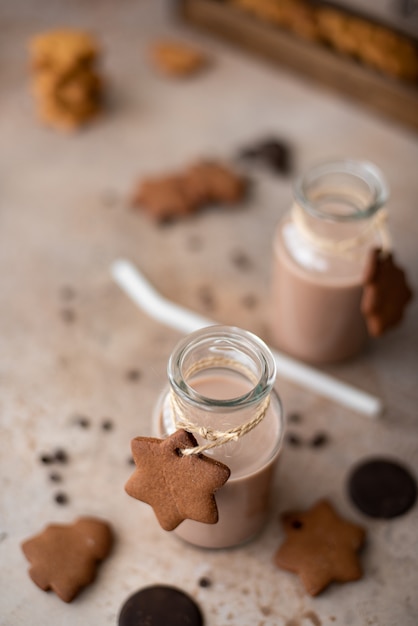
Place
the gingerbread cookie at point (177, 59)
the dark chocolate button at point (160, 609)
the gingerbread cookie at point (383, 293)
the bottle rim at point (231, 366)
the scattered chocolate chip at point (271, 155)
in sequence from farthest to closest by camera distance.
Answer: the gingerbread cookie at point (177, 59) < the scattered chocolate chip at point (271, 155) < the gingerbread cookie at point (383, 293) < the dark chocolate button at point (160, 609) < the bottle rim at point (231, 366)

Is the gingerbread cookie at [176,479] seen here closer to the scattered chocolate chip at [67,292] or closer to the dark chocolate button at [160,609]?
Answer: the dark chocolate button at [160,609]

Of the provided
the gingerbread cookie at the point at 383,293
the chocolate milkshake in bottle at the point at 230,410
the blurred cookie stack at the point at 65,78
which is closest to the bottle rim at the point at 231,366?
the chocolate milkshake in bottle at the point at 230,410

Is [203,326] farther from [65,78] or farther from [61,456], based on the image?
[65,78]

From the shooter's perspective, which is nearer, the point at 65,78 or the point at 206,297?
→ the point at 206,297

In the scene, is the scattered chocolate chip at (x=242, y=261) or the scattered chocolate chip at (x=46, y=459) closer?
the scattered chocolate chip at (x=46, y=459)

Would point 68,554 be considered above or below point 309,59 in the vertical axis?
below

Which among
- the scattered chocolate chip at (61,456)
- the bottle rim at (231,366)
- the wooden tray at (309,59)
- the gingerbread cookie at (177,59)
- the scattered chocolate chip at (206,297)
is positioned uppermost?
the bottle rim at (231,366)

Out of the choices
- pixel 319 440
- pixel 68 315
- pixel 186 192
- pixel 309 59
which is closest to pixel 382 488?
pixel 319 440
